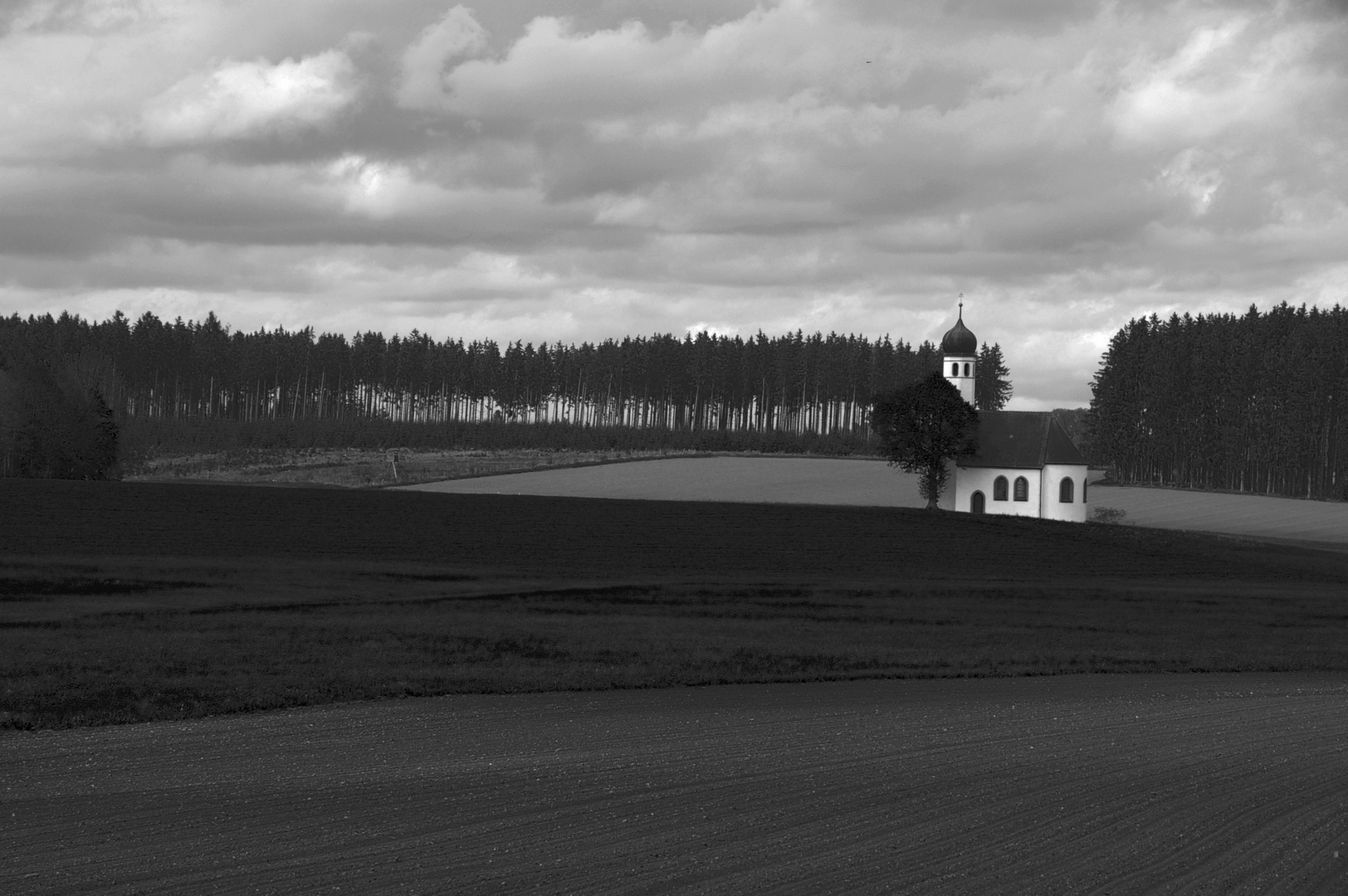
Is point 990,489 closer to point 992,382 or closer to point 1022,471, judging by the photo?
point 1022,471

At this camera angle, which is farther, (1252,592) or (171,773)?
(1252,592)

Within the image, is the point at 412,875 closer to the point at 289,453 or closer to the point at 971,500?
the point at 971,500

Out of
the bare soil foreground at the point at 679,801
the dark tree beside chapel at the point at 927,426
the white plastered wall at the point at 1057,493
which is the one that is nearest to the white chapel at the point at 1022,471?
the white plastered wall at the point at 1057,493

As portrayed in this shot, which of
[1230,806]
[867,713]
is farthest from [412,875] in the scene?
[867,713]

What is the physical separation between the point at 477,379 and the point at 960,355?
101169 millimetres

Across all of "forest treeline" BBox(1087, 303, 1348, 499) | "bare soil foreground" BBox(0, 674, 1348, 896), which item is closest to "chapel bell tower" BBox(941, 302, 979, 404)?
"forest treeline" BBox(1087, 303, 1348, 499)

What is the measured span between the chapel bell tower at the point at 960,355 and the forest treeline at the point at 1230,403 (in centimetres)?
3659

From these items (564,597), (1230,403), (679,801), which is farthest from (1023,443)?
(679,801)

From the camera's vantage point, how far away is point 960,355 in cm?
9712

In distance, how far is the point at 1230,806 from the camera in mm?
14039

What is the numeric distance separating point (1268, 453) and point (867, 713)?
4302 inches

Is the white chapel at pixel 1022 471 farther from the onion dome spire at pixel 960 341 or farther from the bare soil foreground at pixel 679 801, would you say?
the bare soil foreground at pixel 679 801

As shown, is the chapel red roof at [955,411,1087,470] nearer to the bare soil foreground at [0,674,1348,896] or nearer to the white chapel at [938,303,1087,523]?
the white chapel at [938,303,1087,523]

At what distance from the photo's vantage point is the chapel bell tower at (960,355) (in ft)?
317
